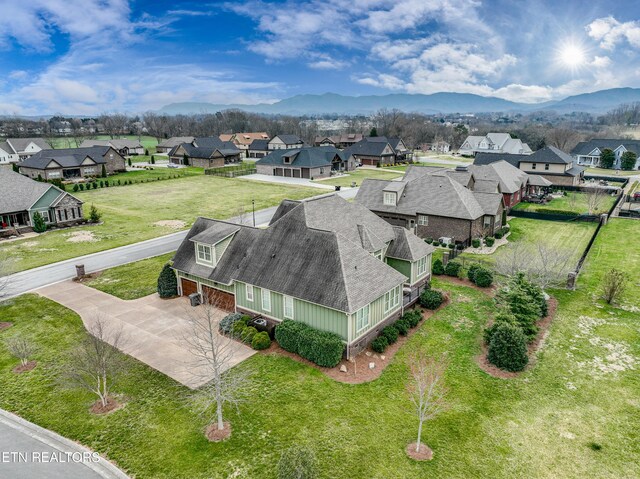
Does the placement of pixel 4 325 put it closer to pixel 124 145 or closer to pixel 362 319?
pixel 362 319

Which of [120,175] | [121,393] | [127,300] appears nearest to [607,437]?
[121,393]

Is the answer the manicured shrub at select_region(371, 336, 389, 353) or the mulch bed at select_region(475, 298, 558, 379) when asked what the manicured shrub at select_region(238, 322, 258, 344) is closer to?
the manicured shrub at select_region(371, 336, 389, 353)

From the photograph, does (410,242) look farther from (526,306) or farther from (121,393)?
(121,393)

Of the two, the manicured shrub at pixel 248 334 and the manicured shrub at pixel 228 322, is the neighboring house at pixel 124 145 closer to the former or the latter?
the manicured shrub at pixel 228 322

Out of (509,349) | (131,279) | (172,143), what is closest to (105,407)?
(131,279)

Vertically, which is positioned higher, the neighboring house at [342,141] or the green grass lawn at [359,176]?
the neighboring house at [342,141]

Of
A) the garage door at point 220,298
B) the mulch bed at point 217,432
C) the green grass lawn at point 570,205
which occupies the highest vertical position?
the green grass lawn at point 570,205

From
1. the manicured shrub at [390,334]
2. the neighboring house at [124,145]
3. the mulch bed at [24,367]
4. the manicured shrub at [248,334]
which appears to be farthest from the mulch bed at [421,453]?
the neighboring house at [124,145]
